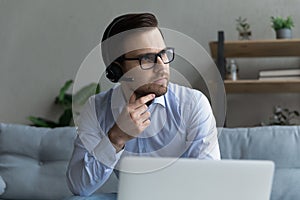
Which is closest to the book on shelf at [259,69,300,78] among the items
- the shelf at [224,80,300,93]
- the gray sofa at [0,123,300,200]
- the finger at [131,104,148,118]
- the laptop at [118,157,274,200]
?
the shelf at [224,80,300,93]

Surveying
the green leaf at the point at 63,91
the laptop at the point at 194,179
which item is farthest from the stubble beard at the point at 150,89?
the green leaf at the point at 63,91

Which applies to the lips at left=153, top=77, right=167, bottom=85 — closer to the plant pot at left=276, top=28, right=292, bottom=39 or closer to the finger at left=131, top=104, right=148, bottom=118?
the finger at left=131, top=104, right=148, bottom=118

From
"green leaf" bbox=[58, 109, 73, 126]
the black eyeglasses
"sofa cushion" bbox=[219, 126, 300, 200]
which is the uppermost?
the black eyeglasses

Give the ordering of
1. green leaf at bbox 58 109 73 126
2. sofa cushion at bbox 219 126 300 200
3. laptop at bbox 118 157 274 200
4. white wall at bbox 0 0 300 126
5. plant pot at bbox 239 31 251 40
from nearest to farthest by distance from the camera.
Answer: laptop at bbox 118 157 274 200 → sofa cushion at bbox 219 126 300 200 → plant pot at bbox 239 31 251 40 → white wall at bbox 0 0 300 126 → green leaf at bbox 58 109 73 126

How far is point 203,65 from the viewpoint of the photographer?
2.76 metres

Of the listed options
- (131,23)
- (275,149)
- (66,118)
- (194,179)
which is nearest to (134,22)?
(131,23)

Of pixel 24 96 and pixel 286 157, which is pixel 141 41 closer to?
pixel 286 157

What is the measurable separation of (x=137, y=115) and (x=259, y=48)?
63.1 inches

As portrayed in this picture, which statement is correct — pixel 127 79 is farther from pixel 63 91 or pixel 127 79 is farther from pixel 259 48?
pixel 63 91

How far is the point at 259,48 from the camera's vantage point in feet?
9.14

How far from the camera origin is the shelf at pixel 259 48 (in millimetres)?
2693

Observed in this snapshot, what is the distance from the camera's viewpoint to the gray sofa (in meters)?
2.02

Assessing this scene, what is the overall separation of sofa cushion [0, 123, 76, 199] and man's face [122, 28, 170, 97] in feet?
2.86

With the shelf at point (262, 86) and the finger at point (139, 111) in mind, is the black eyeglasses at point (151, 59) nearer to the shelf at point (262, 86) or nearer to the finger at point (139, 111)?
the finger at point (139, 111)
